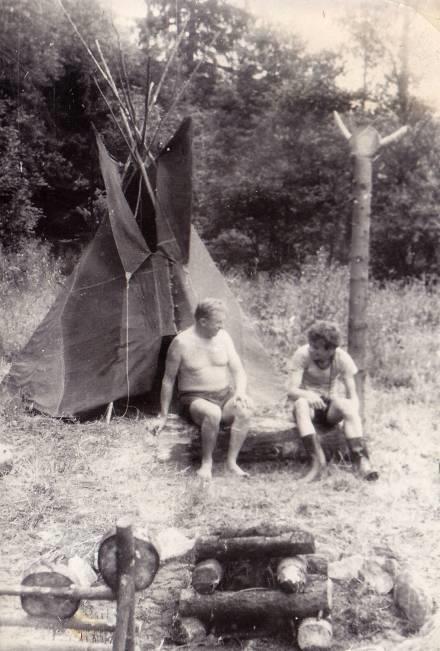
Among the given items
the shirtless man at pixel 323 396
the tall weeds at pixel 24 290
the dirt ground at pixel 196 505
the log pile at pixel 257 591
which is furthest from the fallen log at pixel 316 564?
the tall weeds at pixel 24 290

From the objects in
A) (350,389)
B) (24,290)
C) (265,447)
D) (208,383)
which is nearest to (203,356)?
(208,383)

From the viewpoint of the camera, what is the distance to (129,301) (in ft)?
16.8

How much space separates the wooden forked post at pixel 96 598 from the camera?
2150 mm

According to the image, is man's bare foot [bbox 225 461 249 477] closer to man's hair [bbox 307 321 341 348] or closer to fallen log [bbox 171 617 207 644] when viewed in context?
man's hair [bbox 307 321 341 348]

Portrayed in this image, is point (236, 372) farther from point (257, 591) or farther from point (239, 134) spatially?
point (239, 134)

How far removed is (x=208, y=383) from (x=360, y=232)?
57.3 inches

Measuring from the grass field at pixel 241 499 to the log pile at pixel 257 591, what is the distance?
12 centimetres

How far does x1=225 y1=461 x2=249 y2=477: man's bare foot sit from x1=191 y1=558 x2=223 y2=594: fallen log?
1.49 metres

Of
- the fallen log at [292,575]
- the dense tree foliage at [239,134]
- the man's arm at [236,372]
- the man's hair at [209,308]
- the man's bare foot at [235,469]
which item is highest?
the dense tree foliage at [239,134]

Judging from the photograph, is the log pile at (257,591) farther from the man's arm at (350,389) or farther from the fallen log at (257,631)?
the man's arm at (350,389)

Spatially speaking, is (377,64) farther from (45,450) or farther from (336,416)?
(45,450)

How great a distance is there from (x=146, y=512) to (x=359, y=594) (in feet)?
4.31

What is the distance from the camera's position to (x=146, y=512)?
11.8 feet

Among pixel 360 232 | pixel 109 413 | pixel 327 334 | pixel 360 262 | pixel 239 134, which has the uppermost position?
pixel 239 134
